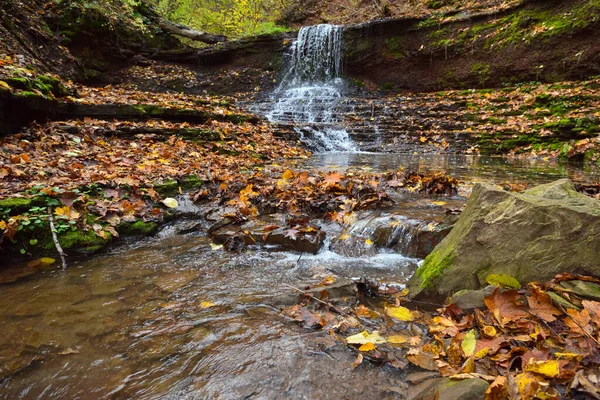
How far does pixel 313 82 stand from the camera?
16.9 meters

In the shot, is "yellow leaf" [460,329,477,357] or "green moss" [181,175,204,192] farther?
"green moss" [181,175,204,192]

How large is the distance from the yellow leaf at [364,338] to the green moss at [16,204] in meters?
3.09

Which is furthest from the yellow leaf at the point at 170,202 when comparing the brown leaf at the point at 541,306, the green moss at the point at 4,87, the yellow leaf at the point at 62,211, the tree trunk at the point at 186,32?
the tree trunk at the point at 186,32

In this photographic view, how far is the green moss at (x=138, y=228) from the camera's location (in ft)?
10.9

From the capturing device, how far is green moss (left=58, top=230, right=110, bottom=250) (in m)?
2.94

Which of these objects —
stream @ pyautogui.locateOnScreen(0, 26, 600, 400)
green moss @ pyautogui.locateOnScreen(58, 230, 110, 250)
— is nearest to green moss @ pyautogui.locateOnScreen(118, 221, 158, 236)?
stream @ pyautogui.locateOnScreen(0, 26, 600, 400)

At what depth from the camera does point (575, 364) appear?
120 cm

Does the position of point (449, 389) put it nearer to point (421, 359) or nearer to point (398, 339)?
point (421, 359)

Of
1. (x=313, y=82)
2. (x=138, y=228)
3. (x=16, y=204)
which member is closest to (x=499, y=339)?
(x=138, y=228)

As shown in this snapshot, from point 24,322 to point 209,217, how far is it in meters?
1.99

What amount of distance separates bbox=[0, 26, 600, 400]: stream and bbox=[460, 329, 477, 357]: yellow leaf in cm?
30

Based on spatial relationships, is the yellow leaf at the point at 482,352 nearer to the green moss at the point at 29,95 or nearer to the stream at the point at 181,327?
the stream at the point at 181,327

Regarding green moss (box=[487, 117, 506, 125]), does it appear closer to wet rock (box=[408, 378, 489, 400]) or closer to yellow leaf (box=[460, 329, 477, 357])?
yellow leaf (box=[460, 329, 477, 357])

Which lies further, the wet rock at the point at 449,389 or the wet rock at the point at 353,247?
the wet rock at the point at 353,247
